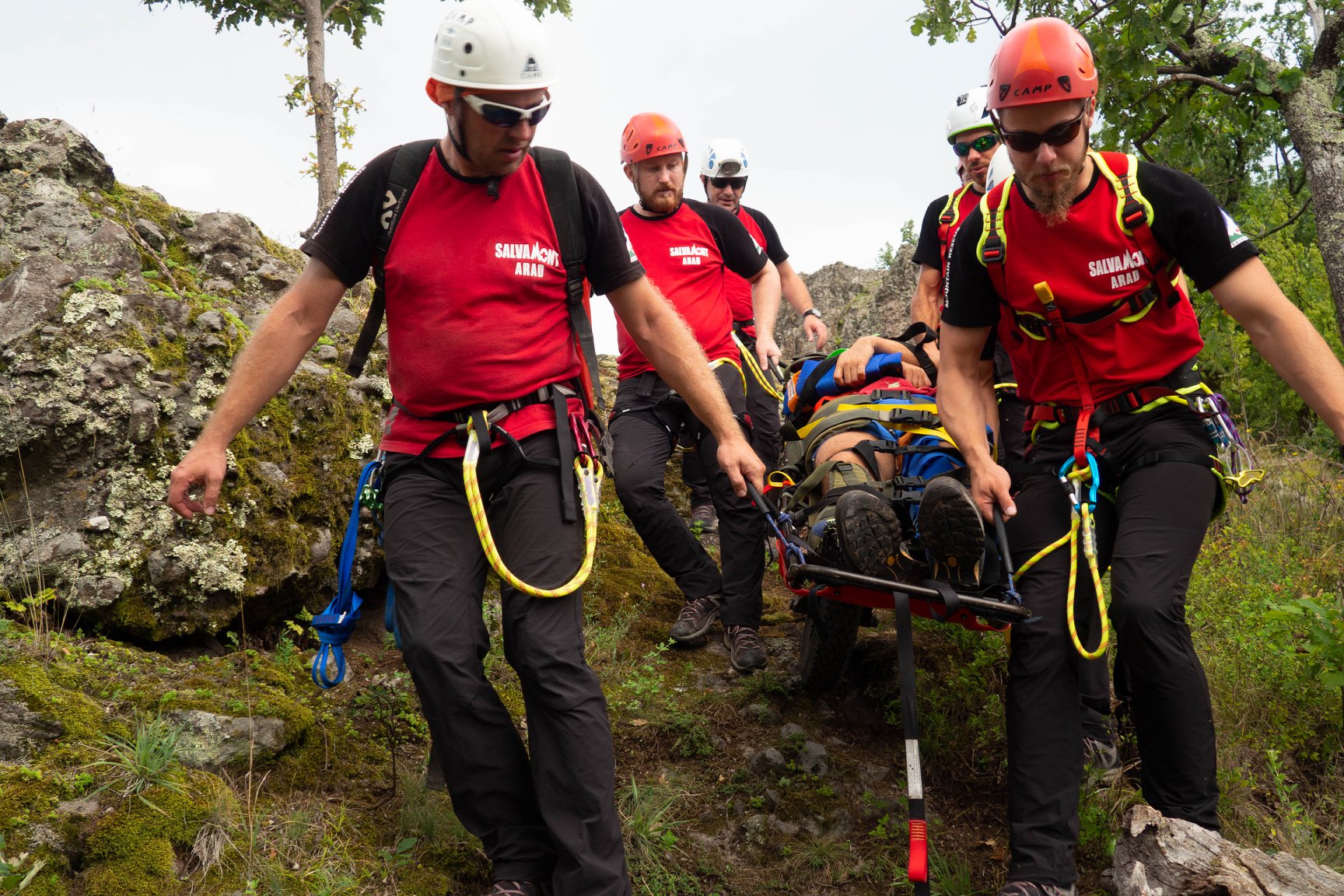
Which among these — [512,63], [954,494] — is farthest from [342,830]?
[512,63]

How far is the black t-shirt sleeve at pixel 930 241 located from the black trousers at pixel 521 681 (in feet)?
11.6

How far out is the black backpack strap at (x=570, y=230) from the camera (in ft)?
12.2

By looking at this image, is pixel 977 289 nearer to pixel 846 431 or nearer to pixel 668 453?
pixel 846 431

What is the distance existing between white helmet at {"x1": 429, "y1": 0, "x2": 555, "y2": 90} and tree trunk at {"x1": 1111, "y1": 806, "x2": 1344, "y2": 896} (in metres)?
3.15

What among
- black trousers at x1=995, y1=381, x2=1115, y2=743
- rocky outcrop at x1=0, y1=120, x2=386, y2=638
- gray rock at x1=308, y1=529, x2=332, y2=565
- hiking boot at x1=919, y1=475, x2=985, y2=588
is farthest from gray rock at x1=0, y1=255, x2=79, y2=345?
black trousers at x1=995, y1=381, x2=1115, y2=743

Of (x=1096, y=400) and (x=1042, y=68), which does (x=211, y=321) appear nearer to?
(x=1042, y=68)

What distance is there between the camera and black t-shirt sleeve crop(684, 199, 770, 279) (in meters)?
6.77

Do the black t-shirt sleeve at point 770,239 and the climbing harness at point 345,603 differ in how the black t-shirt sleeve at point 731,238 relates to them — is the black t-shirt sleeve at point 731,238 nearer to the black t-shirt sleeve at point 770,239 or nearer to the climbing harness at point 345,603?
the black t-shirt sleeve at point 770,239

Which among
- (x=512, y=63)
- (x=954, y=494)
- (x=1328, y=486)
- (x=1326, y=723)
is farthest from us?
(x=1328, y=486)

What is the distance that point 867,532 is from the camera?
3.92 metres

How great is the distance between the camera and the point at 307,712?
4105mm

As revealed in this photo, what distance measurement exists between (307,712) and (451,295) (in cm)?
182

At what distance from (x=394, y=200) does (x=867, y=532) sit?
6.96 ft

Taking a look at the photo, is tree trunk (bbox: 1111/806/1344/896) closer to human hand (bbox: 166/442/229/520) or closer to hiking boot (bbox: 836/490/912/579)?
hiking boot (bbox: 836/490/912/579)
